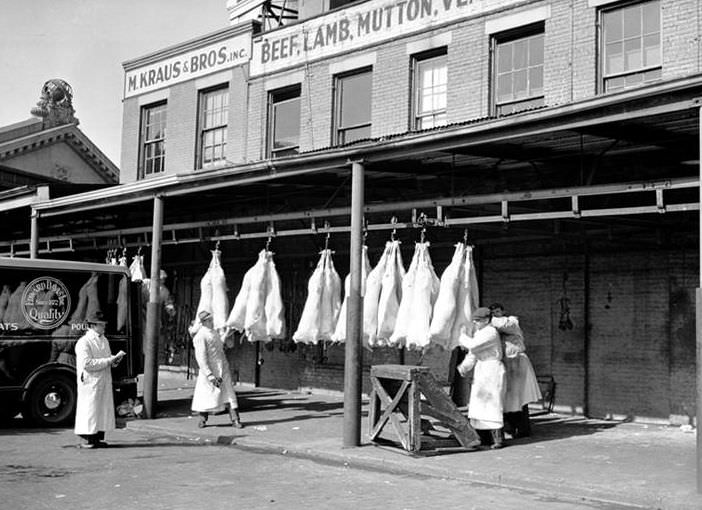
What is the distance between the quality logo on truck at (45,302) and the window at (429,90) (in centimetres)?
725

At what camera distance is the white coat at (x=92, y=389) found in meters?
12.6

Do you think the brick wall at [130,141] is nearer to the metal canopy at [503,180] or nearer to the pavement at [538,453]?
the metal canopy at [503,180]

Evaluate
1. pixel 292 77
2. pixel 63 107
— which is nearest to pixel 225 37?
pixel 292 77

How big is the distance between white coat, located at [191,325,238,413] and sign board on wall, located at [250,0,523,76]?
7286 mm

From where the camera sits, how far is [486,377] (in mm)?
12273

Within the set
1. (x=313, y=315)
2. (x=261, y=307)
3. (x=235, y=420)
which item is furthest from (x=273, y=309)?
(x=235, y=420)

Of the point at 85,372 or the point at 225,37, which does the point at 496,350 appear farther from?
the point at 225,37

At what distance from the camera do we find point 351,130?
1919cm

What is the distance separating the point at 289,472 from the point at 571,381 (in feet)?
21.1

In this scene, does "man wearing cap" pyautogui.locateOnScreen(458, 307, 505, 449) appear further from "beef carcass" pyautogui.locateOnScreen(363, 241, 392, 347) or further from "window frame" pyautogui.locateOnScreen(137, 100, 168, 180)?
"window frame" pyautogui.locateOnScreen(137, 100, 168, 180)

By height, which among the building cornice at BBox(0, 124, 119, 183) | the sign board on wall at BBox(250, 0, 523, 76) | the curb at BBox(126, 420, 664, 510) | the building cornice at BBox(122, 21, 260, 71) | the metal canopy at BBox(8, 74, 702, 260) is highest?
the building cornice at BBox(0, 124, 119, 183)

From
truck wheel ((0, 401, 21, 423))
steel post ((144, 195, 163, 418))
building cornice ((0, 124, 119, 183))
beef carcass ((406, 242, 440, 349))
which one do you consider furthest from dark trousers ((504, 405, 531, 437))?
building cornice ((0, 124, 119, 183))

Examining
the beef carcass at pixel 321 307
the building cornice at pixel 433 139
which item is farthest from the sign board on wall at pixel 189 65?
the beef carcass at pixel 321 307

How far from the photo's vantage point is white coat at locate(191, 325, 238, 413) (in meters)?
14.7
